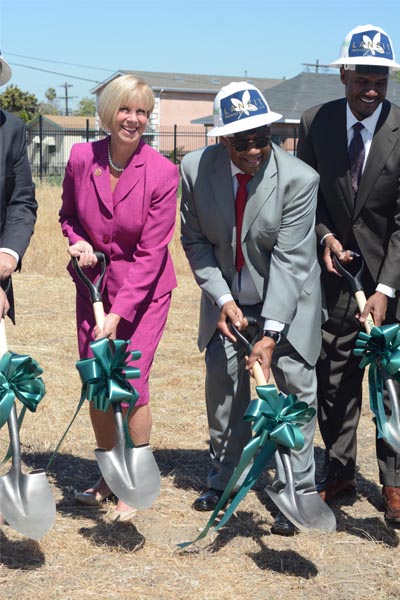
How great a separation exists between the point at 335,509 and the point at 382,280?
1341 millimetres

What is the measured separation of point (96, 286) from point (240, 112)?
1130mm

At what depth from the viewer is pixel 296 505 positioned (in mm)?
4168

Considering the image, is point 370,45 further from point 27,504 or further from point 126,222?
point 27,504

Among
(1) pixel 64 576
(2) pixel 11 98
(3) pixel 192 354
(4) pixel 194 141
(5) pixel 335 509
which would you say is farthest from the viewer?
(2) pixel 11 98

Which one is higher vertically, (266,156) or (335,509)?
(266,156)

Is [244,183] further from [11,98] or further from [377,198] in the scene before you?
[11,98]

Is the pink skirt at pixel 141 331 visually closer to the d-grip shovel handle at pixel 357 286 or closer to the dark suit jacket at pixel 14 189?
the dark suit jacket at pixel 14 189

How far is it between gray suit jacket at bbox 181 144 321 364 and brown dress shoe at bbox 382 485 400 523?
0.87 metres

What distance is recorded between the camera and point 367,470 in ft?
18.8

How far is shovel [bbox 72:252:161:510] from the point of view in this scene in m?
4.23

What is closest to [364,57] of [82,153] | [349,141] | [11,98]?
[349,141]

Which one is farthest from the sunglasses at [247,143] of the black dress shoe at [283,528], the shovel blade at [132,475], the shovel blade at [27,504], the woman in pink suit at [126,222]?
the black dress shoe at [283,528]

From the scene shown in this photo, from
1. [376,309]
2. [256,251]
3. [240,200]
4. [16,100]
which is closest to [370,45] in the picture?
[240,200]

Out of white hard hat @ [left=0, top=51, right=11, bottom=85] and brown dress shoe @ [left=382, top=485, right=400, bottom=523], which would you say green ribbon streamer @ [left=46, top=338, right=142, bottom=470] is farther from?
brown dress shoe @ [left=382, top=485, right=400, bottom=523]
